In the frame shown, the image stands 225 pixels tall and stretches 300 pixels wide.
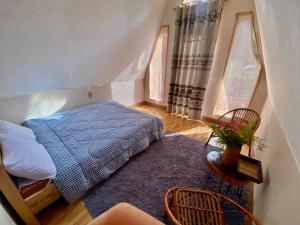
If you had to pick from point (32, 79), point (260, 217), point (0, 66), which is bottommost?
point (260, 217)

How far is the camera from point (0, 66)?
1797 millimetres

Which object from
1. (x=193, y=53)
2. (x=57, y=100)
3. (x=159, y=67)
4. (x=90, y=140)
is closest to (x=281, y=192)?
(x=90, y=140)

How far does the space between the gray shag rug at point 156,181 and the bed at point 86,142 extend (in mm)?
130

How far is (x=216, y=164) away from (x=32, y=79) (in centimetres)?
260

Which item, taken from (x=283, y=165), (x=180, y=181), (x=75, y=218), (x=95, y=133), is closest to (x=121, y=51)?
(x=95, y=133)

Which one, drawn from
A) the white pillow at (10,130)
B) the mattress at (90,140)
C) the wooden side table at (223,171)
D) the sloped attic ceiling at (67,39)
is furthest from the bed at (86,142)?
the wooden side table at (223,171)

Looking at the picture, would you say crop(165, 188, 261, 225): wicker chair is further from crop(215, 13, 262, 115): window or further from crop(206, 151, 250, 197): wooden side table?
crop(215, 13, 262, 115): window

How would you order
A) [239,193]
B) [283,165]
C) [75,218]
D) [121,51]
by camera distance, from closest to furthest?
1. [283,165]
2. [75,218]
3. [239,193]
4. [121,51]

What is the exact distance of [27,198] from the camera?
4.07ft

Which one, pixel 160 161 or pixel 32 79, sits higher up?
pixel 32 79

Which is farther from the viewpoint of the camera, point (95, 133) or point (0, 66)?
point (95, 133)

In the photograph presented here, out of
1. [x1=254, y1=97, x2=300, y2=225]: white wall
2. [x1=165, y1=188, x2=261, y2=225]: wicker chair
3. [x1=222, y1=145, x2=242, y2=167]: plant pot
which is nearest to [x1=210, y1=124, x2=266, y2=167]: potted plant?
[x1=222, y1=145, x2=242, y2=167]: plant pot

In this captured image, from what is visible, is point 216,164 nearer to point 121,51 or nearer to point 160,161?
point 160,161

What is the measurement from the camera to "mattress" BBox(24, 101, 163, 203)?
4.87ft
